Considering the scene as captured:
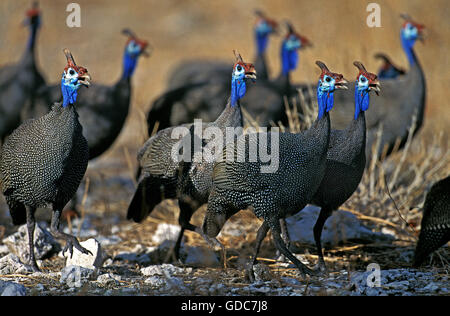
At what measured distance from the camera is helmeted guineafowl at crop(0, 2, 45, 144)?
677 centimetres

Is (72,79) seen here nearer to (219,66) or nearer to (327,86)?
(327,86)

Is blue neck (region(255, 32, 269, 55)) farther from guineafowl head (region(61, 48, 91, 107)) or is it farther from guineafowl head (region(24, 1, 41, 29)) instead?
guineafowl head (region(61, 48, 91, 107))

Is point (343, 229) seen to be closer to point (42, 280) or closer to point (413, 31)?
point (42, 280)

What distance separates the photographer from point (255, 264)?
425 cm

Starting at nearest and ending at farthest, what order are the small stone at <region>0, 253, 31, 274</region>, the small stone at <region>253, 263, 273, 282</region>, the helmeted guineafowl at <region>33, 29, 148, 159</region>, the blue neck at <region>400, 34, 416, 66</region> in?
the small stone at <region>253, 263, 273, 282</region> < the small stone at <region>0, 253, 31, 274</region> < the helmeted guineafowl at <region>33, 29, 148, 159</region> < the blue neck at <region>400, 34, 416, 66</region>

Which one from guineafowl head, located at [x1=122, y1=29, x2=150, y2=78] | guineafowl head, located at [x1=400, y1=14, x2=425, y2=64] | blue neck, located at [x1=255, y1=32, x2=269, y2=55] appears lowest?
guineafowl head, located at [x1=122, y1=29, x2=150, y2=78]

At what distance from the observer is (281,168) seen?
3.79 metres

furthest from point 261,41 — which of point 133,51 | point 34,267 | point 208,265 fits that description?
point 34,267

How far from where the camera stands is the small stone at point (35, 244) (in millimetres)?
4625

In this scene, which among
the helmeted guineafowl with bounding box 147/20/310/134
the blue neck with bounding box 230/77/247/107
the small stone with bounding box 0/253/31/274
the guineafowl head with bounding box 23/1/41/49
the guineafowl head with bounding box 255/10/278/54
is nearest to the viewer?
the small stone with bounding box 0/253/31/274

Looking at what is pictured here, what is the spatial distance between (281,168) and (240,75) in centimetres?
79

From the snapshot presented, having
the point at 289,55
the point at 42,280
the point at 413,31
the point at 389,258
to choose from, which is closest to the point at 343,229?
the point at 389,258

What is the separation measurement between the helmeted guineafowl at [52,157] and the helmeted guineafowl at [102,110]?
5.91 feet

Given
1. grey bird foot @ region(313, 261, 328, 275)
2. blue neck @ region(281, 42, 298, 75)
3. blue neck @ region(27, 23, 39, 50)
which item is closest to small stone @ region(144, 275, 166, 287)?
grey bird foot @ region(313, 261, 328, 275)
